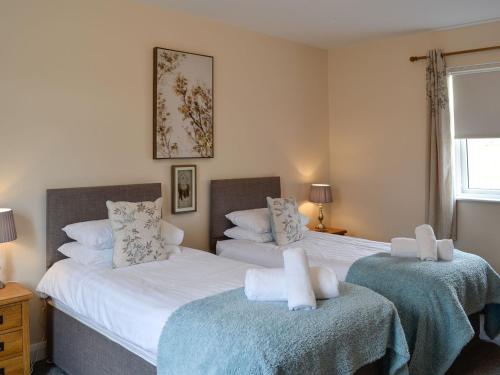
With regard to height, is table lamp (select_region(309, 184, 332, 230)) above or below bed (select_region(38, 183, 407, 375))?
above

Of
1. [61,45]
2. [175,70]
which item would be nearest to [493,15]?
[175,70]

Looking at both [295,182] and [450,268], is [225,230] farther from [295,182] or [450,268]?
[450,268]

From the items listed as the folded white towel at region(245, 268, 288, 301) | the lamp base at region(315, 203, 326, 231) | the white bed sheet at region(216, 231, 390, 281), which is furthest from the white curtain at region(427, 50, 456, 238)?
the folded white towel at region(245, 268, 288, 301)

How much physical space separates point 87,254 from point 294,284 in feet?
4.97

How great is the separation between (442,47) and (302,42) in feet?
4.55

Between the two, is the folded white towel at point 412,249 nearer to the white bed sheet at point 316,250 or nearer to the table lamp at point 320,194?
the white bed sheet at point 316,250

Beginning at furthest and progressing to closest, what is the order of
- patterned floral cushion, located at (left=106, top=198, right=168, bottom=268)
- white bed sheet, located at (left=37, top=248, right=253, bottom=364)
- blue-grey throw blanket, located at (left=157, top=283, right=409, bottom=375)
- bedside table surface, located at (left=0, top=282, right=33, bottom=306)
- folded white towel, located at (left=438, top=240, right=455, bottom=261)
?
1. folded white towel, located at (left=438, top=240, right=455, bottom=261)
2. patterned floral cushion, located at (left=106, top=198, right=168, bottom=268)
3. bedside table surface, located at (left=0, top=282, right=33, bottom=306)
4. white bed sheet, located at (left=37, top=248, right=253, bottom=364)
5. blue-grey throw blanket, located at (left=157, top=283, right=409, bottom=375)

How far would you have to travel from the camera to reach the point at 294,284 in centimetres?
204

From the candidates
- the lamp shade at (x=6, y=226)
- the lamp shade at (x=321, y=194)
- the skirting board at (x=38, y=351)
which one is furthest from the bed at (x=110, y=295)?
the lamp shade at (x=321, y=194)

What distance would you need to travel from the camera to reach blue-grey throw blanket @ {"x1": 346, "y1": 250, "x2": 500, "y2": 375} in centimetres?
256

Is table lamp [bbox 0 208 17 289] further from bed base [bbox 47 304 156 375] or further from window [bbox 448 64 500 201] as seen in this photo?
window [bbox 448 64 500 201]

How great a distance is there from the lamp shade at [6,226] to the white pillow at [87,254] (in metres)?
0.39

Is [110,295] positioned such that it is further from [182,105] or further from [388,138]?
[388,138]

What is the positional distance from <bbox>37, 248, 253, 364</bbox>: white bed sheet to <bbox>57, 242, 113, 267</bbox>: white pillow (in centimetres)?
4
